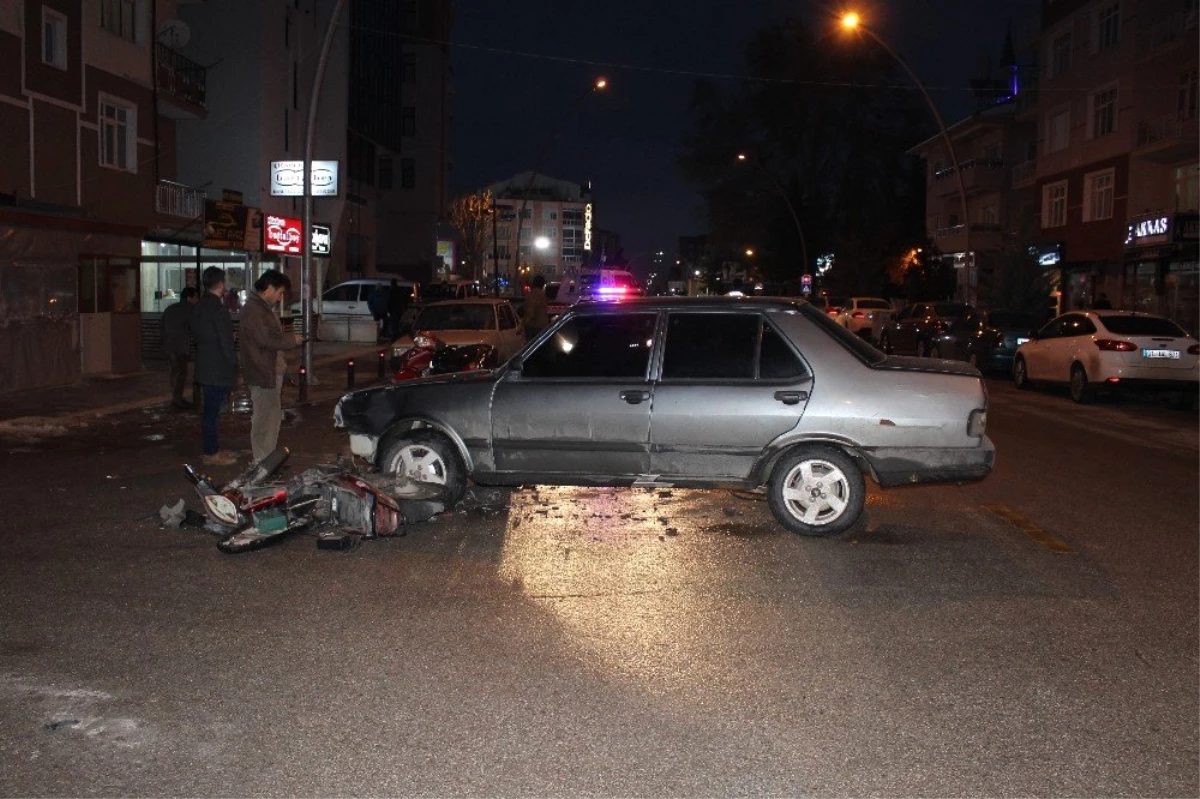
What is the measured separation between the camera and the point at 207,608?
6617 mm

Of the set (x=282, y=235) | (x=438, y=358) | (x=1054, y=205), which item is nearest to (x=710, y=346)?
(x=438, y=358)

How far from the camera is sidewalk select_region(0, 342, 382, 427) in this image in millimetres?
16500

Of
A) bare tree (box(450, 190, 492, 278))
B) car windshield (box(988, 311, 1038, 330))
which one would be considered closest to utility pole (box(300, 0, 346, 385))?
car windshield (box(988, 311, 1038, 330))

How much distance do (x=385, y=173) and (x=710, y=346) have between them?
59.8 meters

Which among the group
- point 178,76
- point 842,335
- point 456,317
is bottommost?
point 842,335

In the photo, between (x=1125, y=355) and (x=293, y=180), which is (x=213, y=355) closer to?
(x=1125, y=355)

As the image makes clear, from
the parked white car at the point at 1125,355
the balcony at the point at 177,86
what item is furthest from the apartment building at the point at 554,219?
the parked white car at the point at 1125,355

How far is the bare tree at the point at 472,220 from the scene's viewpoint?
80188 millimetres

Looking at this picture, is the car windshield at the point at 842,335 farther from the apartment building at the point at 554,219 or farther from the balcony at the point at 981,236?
the apartment building at the point at 554,219

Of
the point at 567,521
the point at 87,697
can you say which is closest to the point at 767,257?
the point at 567,521

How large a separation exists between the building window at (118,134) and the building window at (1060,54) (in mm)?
30591

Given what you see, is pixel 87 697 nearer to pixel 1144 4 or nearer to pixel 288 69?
pixel 1144 4

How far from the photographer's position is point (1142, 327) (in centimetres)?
1977

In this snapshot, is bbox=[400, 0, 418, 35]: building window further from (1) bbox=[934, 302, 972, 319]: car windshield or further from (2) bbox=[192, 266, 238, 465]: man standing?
(2) bbox=[192, 266, 238, 465]: man standing
